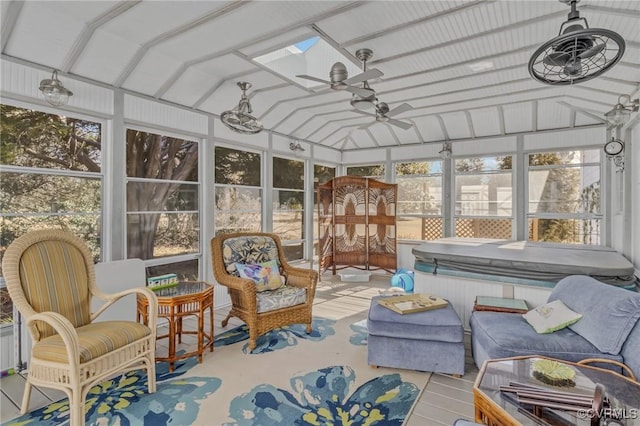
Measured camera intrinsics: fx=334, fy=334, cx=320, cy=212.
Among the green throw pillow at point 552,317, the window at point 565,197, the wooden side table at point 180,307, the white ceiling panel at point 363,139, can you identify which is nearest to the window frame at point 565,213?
the window at point 565,197

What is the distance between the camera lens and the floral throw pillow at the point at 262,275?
11.6 ft

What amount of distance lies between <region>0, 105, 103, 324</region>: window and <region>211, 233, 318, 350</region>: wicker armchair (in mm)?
1322

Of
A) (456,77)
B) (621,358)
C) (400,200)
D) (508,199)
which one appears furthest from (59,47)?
(508,199)

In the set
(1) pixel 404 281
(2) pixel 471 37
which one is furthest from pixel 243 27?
(1) pixel 404 281

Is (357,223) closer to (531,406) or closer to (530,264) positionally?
(530,264)

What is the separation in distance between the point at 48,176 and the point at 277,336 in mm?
2732

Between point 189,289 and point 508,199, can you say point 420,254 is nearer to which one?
point 189,289

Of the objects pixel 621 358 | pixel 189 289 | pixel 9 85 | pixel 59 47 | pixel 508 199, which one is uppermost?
pixel 59 47

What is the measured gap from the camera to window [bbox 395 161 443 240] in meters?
6.79

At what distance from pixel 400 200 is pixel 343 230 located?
4.74 feet

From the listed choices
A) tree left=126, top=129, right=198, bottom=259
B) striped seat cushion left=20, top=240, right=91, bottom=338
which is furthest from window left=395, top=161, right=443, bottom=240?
striped seat cushion left=20, top=240, right=91, bottom=338

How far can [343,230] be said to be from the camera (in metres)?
6.87

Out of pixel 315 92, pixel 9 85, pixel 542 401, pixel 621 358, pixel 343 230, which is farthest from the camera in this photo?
pixel 343 230

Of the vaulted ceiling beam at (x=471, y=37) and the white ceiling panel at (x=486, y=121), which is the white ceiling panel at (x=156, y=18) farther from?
the white ceiling panel at (x=486, y=121)
